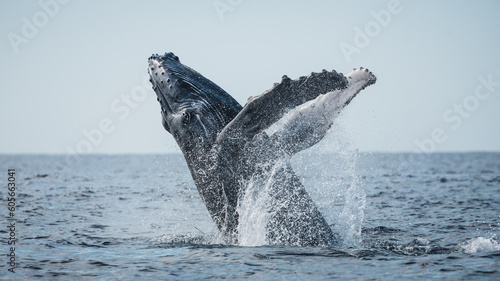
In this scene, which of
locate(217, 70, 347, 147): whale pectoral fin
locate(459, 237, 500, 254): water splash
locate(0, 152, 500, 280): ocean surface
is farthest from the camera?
locate(459, 237, 500, 254): water splash

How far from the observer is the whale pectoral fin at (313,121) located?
7.37 metres

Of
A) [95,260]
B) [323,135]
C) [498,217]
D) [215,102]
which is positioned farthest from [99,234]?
[498,217]

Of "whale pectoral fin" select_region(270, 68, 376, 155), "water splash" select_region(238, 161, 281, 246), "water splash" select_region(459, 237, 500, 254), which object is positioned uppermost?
"whale pectoral fin" select_region(270, 68, 376, 155)

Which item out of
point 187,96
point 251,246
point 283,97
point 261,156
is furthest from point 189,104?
point 251,246

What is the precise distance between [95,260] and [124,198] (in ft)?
32.6

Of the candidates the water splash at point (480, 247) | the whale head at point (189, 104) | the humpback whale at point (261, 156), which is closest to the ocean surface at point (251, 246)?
the water splash at point (480, 247)

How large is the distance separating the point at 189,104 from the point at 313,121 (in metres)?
1.72

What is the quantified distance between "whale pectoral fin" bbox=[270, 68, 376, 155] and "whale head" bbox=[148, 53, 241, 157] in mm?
836

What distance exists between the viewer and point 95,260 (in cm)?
689

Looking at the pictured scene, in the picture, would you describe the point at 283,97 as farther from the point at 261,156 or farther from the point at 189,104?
the point at 189,104

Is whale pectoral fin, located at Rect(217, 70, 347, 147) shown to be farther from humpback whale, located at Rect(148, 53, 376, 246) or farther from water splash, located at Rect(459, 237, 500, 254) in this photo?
water splash, located at Rect(459, 237, 500, 254)

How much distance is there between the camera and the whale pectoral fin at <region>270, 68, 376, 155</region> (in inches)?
290

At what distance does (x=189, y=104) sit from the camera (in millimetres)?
7770

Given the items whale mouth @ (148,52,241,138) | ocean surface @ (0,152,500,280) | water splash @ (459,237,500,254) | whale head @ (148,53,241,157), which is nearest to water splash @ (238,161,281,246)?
ocean surface @ (0,152,500,280)
